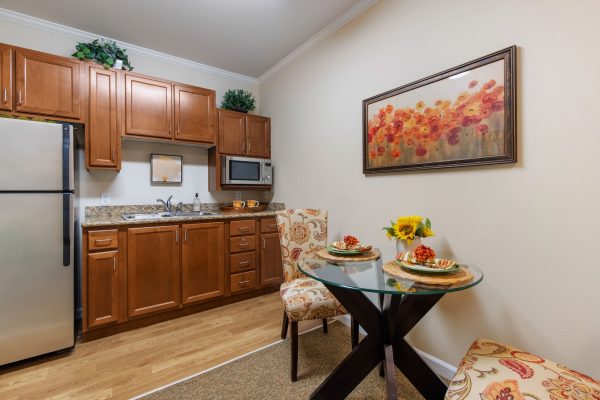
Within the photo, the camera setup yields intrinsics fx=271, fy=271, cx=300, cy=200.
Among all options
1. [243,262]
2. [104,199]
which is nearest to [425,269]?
[243,262]

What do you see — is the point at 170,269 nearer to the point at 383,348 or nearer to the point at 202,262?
the point at 202,262

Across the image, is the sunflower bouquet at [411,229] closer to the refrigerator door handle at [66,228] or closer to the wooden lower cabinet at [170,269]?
the wooden lower cabinet at [170,269]

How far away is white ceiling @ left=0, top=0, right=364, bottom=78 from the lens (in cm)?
218

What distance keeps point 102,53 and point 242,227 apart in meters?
2.04

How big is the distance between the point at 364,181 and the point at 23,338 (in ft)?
8.66

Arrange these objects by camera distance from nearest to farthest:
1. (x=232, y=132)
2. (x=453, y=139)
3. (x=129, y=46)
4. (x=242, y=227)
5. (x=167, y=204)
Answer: (x=453, y=139) → (x=129, y=46) → (x=242, y=227) → (x=167, y=204) → (x=232, y=132)

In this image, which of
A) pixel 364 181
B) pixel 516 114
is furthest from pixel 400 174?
pixel 516 114

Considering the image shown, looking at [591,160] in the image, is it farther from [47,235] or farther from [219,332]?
[47,235]

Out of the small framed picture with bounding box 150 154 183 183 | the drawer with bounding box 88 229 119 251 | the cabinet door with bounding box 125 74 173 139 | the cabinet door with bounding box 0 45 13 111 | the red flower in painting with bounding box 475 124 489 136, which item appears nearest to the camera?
the red flower in painting with bounding box 475 124 489 136

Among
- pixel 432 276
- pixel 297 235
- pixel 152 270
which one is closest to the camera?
pixel 432 276

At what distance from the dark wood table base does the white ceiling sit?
7.36 ft

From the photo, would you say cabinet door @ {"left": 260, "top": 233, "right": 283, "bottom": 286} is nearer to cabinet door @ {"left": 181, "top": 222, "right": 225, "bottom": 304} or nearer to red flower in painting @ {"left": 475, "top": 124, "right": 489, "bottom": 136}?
cabinet door @ {"left": 181, "top": 222, "right": 225, "bottom": 304}

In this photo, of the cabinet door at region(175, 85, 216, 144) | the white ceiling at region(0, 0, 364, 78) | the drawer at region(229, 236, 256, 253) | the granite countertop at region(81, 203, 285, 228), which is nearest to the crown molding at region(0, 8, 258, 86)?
the white ceiling at region(0, 0, 364, 78)

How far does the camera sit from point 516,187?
1.39 meters
